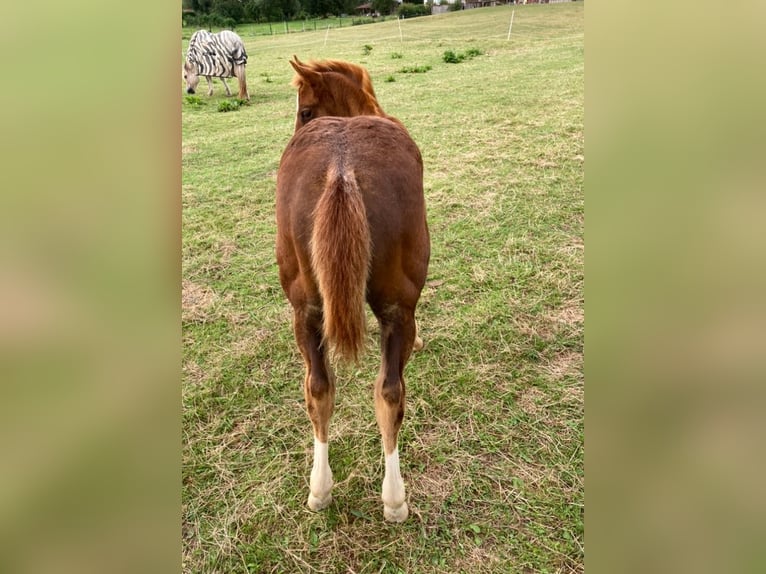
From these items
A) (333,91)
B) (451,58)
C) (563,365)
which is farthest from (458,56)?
(563,365)

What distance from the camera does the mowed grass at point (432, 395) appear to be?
1.91 meters

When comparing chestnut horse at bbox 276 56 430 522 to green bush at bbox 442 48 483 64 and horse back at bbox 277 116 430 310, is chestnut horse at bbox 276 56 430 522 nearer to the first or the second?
horse back at bbox 277 116 430 310

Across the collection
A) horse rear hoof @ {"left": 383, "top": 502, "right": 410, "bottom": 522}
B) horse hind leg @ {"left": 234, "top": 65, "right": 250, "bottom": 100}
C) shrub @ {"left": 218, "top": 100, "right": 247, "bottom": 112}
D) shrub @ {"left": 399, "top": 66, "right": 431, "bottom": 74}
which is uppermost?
shrub @ {"left": 399, "top": 66, "right": 431, "bottom": 74}

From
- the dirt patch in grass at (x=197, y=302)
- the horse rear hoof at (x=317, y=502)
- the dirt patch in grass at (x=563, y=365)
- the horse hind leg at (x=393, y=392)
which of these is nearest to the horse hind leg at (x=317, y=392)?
the horse rear hoof at (x=317, y=502)

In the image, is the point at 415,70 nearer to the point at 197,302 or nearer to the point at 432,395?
the point at 197,302

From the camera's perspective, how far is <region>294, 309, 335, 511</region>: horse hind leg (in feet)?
6.10

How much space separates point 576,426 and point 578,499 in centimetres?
45

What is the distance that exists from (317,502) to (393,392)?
66 centimetres

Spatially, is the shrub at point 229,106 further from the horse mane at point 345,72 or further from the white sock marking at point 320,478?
the white sock marking at point 320,478

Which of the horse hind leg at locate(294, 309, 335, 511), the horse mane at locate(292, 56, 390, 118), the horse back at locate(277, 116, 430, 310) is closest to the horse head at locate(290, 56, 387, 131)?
the horse mane at locate(292, 56, 390, 118)
